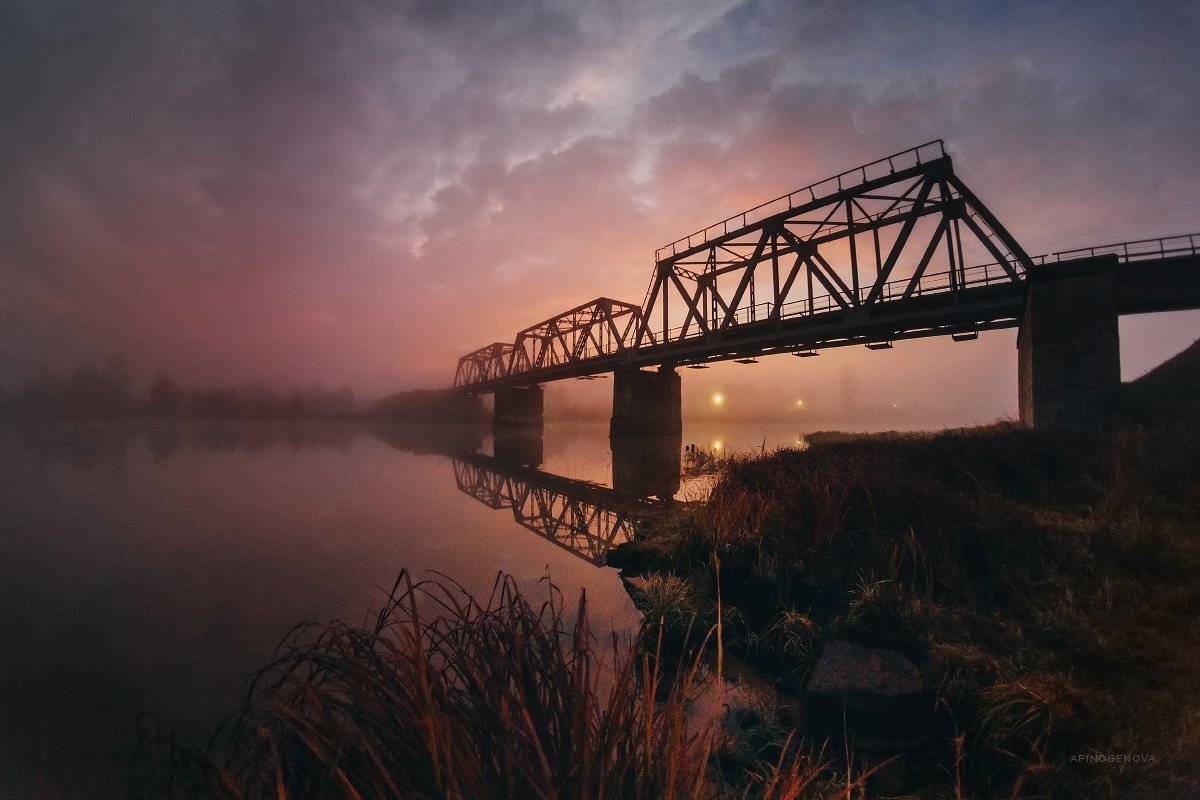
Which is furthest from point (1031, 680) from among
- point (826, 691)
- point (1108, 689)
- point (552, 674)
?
point (552, 674)

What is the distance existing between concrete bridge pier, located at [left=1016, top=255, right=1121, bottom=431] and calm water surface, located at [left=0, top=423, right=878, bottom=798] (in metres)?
13.5

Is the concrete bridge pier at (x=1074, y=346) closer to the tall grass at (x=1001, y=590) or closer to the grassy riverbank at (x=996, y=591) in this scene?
the grassy riverbank at (x=996, y=591)

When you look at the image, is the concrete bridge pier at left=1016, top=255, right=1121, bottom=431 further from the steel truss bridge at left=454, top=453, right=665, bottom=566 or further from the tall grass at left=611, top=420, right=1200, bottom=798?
the steel truss bridge at left=454, top=453, right=665, bottom=566

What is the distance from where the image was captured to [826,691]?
4391 millimetres

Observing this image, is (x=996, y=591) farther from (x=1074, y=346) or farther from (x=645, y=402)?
(x=645, y=402)

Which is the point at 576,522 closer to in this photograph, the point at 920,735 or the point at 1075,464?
the point at 920,735

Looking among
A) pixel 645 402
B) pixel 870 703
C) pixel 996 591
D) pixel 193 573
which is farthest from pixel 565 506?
pixel 645 402

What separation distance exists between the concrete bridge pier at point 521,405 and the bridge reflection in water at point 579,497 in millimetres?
47610

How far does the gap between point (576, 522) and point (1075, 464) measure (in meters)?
11.9

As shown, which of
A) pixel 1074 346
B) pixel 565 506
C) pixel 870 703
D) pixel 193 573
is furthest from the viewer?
pixel 1074 346

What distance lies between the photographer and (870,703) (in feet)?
13.8

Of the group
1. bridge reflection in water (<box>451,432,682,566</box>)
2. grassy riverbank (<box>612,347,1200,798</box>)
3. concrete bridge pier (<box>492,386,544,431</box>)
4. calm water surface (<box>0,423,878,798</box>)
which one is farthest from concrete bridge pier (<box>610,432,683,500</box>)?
concrete bridge pier (<box>492,386,544,431</box>)

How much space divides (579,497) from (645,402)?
30107mm

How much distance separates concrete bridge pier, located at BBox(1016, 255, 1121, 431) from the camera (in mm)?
15812
